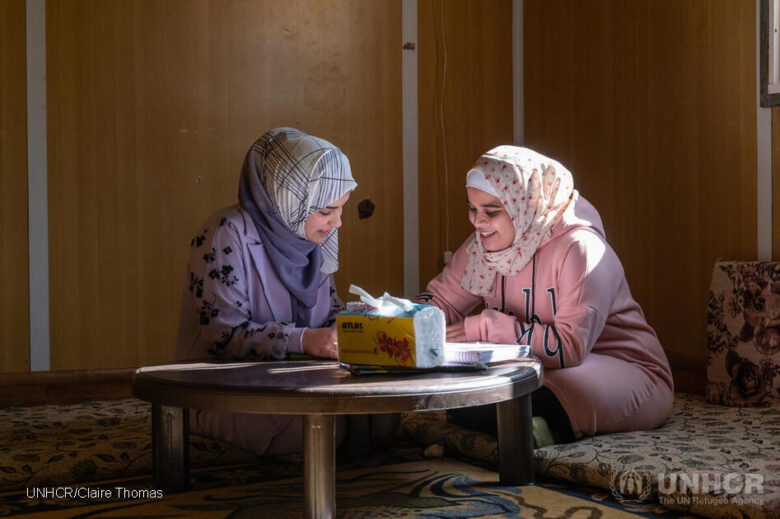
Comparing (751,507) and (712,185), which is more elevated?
(712,185)

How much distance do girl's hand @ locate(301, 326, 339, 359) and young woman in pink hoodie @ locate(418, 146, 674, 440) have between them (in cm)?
45

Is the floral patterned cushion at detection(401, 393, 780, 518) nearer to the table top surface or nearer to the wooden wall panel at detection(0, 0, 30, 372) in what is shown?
the table top surface

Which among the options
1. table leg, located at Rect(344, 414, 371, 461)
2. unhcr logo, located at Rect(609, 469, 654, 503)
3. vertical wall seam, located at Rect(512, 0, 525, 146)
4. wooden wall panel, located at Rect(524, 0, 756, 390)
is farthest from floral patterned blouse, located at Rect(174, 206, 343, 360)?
vertical wall seam, located at Rect(512, 0, 525, 146)

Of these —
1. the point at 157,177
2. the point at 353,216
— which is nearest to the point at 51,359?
the point at 157,177

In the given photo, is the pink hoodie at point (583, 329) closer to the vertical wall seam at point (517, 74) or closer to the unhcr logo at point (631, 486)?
the unhcr logo at point (631, 486)

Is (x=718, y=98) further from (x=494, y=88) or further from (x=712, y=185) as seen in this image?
(x=494, y=88)

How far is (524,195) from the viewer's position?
8.07 ft

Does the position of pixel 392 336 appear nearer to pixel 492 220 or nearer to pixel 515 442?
pixel 515 442

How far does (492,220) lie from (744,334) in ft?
3.46

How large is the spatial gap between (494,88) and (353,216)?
1.07 metres

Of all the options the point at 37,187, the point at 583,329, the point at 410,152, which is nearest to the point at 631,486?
the point at 583,329

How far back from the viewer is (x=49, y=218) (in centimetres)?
349

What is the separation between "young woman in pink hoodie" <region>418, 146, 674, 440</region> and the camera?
7.45ft

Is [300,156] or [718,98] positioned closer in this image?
[300,156]
